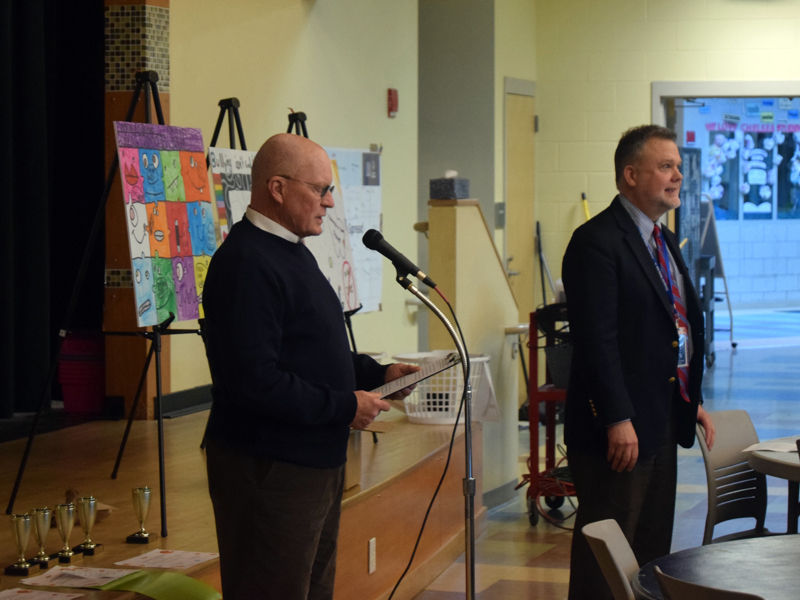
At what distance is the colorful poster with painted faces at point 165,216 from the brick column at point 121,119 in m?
1.06

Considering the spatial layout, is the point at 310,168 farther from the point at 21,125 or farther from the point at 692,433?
the point at 21,125

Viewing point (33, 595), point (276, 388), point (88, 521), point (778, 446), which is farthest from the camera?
point (778, 446)

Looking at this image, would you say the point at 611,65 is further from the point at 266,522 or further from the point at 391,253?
the point at 266,522

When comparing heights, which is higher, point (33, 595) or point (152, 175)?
point (152, 175)

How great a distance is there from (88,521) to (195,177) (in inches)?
57.0

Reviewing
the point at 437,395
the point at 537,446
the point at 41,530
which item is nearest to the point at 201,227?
the point at 41,530

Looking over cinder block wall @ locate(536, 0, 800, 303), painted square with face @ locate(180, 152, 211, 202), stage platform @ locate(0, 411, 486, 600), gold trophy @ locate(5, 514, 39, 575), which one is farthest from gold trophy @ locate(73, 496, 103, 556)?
cinder block wall @ locate(536, 0, 800, 303)

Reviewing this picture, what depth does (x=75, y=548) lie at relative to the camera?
110 inches

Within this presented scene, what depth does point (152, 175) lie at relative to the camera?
3.50 meters

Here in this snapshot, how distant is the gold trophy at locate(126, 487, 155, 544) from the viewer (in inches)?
112

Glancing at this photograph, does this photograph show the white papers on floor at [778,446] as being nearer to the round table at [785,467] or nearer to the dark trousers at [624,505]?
the round table at [785,467]

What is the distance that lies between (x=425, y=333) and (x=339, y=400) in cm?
672

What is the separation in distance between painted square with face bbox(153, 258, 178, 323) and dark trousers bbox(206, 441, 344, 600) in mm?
1368

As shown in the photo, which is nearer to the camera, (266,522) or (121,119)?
(266,522)
